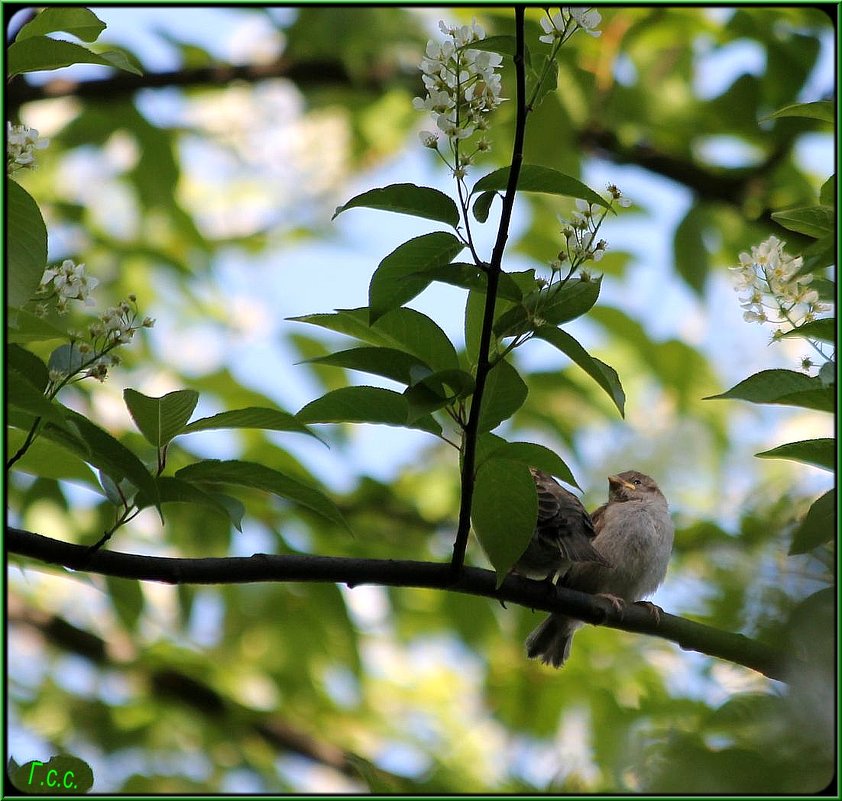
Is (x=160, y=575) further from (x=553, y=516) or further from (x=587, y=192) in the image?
(x=553, y=516)

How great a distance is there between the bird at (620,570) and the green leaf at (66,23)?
7.48ft

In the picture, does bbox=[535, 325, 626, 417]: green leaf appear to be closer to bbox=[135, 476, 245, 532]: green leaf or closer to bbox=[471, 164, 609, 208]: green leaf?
bbox=[471, 164, 609, 208]: green leaf

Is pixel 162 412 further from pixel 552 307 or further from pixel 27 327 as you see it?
pixel 552 307

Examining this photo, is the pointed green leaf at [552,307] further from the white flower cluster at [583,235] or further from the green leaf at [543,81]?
the green leaf at [543,81]

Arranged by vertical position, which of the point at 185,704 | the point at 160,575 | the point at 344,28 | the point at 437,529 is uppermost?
the point at 344,28

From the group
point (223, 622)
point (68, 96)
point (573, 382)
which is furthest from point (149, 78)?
point (223, 622)

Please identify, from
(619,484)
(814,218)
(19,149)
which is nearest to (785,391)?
(814,218)

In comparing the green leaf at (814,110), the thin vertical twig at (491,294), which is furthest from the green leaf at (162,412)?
the green leaf at (814,110)

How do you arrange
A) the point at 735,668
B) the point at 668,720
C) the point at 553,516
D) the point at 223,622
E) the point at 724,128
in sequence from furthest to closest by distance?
1. the point at 223,622
2. the point at 724,128
3. the point at 553,516
4. the point at 668,720
5. the point at 735,668

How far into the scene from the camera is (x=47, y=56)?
2.10m

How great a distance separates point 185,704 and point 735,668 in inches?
203

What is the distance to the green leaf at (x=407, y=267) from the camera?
1776mm

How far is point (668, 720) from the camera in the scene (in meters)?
1.27

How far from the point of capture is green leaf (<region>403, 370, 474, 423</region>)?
182 centimetres
